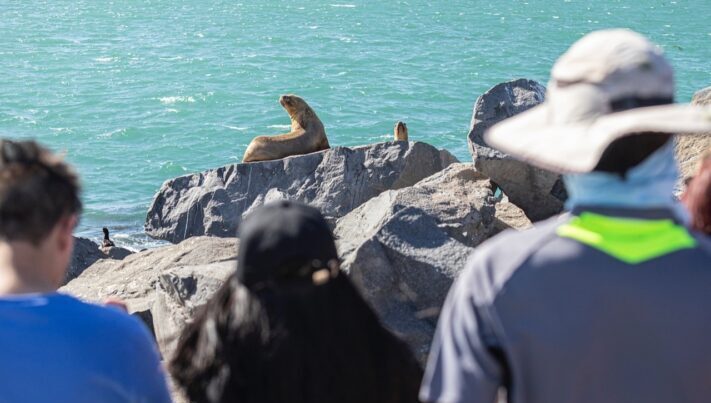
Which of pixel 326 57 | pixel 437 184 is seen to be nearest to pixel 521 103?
pixel 437 184

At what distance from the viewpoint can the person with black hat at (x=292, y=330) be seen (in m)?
2.51

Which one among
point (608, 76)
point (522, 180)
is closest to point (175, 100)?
point (522, 180)

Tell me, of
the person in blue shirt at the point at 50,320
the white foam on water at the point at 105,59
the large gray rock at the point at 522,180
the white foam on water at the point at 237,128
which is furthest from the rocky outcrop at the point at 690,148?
the white foam on water at the point at 105,59

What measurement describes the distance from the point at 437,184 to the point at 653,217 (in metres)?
5.72

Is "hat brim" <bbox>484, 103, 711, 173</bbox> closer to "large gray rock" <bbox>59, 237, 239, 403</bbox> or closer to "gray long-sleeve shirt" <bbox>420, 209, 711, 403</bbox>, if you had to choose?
"gray long-sleeve shirt" <bbox>420, 209, 711, 403</bbox>

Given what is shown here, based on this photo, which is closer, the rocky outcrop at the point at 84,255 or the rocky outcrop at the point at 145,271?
Result: the rocky outcrop at the point at 145,271

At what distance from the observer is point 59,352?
8.47 ft

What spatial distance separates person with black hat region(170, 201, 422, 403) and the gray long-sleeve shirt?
11.5 inches

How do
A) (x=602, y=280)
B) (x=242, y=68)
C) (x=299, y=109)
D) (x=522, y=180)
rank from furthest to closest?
(x=242, y=68), (x=299, y=109), (x=522, y=180), (x=602, y=280)

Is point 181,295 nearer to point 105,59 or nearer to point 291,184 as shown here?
point 291,184

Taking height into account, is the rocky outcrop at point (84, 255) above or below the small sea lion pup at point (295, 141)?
below

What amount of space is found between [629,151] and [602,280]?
0.29 metres

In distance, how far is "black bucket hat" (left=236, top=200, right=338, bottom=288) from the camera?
251cm

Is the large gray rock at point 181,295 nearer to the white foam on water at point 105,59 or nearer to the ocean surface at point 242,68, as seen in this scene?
the ocean surface at point 242,68
